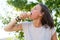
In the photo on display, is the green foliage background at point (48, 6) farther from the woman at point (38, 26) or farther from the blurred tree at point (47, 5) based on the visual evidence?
the woman at point (38, 26)

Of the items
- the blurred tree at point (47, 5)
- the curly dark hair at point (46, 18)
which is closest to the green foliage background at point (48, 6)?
the blurred tree at point (47, 5)

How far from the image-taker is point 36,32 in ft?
6.36

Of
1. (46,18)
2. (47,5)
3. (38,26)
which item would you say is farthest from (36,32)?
(47,5)

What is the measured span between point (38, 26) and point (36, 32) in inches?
2.4

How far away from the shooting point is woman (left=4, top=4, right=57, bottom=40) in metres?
1.92

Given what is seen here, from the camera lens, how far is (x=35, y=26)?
1945 mm

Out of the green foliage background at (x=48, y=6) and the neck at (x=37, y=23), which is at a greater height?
the green foliage background at (x=48, y=6)

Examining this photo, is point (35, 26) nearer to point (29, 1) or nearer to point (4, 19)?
point (29, 1)

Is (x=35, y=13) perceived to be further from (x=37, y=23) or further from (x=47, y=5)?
(x=47, y=5)

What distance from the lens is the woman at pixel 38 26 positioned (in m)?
1.92

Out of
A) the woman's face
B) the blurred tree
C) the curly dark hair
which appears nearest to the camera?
the woman's face

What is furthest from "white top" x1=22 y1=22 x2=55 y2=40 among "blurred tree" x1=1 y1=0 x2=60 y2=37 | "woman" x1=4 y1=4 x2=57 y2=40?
"blurred tree" x1=1 y1=0 x2=60 y2=37

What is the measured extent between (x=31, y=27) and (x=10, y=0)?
7.79 feet

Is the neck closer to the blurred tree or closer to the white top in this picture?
the white top
